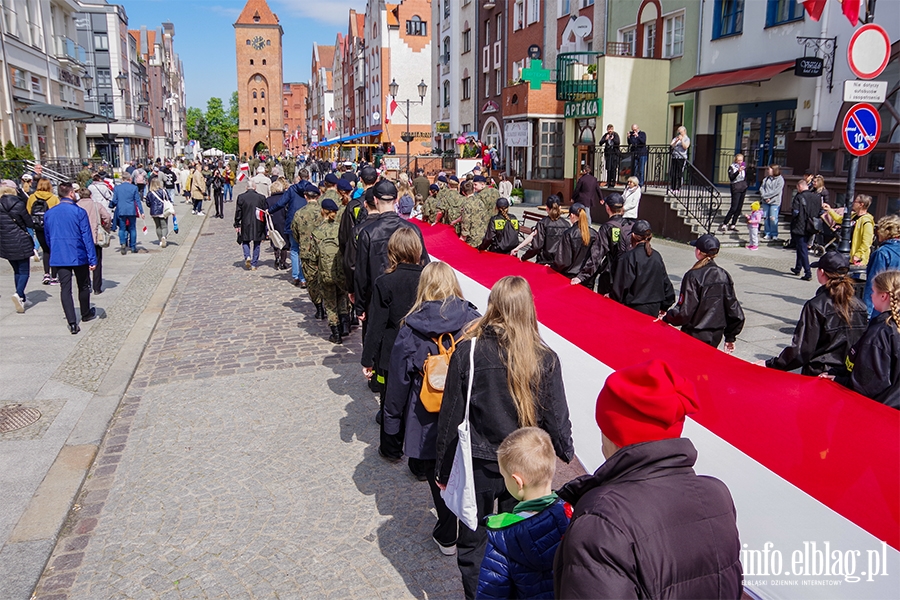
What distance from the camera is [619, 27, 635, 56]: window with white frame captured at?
85.0 feet

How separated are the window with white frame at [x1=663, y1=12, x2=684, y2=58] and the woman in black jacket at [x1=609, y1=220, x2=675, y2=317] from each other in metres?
19.1

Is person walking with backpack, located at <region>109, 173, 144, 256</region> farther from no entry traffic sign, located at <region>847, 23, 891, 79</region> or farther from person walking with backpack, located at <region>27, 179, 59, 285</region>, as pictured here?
no entry traffic sign, located at <region>847, 23, 891, 79</region>

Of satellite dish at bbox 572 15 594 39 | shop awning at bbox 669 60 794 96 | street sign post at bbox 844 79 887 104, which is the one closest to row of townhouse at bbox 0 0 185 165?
satellite dish at bbox 572 15 594 39

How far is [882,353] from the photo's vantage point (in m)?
4.21

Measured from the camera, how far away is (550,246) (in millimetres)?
9539

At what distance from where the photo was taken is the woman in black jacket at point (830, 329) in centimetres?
493

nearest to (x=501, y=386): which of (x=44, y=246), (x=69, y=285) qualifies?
(x=69, y=285)

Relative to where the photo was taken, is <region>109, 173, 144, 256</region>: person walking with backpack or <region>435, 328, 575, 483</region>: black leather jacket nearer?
<region>435, 328, 575, 483</region>: black leather jacket

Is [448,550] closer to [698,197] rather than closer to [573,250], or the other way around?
[573,250]

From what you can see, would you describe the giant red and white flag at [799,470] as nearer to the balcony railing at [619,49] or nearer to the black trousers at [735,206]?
the black trousers at [735,206]

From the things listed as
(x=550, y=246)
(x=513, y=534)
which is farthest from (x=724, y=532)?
(x=550, y=246)

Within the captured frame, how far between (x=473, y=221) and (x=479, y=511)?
8.93 m

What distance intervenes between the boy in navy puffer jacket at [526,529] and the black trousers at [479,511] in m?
0.93

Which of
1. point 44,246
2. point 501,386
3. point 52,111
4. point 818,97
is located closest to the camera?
point 501,386
